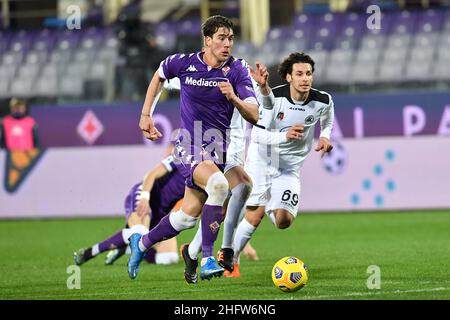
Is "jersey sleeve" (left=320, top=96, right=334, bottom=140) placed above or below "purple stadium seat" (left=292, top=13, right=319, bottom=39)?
below

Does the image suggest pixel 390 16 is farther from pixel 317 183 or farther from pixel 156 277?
pixel 156 277

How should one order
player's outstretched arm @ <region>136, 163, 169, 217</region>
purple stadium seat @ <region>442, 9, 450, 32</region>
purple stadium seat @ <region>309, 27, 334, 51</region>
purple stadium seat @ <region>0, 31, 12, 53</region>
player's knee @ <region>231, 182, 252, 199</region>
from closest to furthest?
player's knee @ <region>231, 182, 252, 199</region>
player's outstretched arm @ <region>136, 163, 169, 217</region>
purple stadium seat @ <region>442, 9, 450, 32</region>
purple stadium seat @ <region>309, 27, 334, 51</region>
purple stadium seat @ <region>0, 31, 12, 53</region>

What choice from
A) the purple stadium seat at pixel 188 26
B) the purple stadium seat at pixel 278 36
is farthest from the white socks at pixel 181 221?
the purple stadium seat at pixel 188 26

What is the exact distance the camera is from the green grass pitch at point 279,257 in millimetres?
8273

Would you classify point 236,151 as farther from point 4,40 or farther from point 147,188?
point 4,40

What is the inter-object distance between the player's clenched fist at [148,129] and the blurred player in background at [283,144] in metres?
1.37

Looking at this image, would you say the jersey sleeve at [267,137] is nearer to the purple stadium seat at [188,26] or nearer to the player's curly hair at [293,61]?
the player's curly hair at [293,61]

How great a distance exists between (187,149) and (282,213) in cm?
175

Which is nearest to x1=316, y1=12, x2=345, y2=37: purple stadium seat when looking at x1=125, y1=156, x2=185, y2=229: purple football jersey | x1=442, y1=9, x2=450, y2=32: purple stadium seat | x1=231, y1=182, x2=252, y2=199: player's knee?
x1=442, y1=9, x2=450, y2=32: purple stadium seat

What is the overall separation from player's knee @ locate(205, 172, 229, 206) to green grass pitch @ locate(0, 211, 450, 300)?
725 millimetres

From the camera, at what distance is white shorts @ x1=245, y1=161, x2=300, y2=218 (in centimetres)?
1023

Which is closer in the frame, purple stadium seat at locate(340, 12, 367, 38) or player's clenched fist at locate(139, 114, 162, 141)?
player's clenched fist at locate(139, 114, 162, 141)

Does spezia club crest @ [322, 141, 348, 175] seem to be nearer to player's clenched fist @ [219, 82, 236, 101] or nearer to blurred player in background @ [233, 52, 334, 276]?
blurred player in background @ [233, 52, 334, 276]
